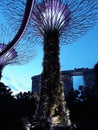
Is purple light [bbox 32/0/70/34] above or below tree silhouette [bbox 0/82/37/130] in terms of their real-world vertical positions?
above

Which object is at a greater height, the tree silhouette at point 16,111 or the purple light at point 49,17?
the purple light at point 49,17

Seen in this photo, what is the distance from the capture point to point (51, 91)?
21.1 feet

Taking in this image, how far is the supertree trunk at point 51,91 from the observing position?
623 cm

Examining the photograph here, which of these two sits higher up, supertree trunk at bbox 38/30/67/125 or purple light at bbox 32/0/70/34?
purple light at bbox 32/0/70/34

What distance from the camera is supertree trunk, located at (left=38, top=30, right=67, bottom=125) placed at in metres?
6.23

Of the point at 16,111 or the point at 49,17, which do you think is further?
the point at 16,111

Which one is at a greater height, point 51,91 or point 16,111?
point 51,91

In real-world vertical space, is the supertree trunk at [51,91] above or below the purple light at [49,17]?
below

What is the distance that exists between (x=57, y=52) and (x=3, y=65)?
7.75 metres

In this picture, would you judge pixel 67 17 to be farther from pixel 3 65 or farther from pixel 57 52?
pixel 3 65

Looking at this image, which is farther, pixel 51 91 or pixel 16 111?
pixel 16 111

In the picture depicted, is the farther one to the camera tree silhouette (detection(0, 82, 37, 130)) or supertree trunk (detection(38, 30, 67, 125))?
tree silhouette (detection(0, 82, 37, 130))

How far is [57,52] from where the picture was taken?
7.20 m

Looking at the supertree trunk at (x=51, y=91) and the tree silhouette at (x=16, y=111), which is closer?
the supertree trunk at (x=51, y=91)
